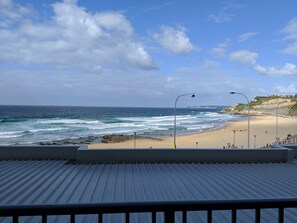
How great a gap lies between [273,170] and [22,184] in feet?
25.2

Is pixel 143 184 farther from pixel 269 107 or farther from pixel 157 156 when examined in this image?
pixel 269 107

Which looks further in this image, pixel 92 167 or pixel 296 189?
pixel 92 167

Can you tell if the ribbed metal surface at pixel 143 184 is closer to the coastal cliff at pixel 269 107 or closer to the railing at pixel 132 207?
the railing at pixel 132 207

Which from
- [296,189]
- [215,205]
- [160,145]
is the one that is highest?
[215,205]

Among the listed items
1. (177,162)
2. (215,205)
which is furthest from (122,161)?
(215,205)

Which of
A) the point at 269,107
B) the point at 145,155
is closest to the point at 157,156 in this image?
the point at 145,155

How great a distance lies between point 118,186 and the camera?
300 inches

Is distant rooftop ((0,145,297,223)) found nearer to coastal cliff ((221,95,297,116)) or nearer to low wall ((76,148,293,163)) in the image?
low wall ((76,148,293,163))

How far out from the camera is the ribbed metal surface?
6.41 metres

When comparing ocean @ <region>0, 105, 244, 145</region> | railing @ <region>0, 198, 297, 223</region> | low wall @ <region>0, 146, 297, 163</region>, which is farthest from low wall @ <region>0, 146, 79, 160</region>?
ocean @ <region>0, 105, 244, 145</region>

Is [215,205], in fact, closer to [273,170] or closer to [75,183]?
[75,183]

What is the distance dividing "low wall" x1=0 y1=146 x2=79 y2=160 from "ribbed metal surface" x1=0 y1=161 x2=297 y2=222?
0.49m

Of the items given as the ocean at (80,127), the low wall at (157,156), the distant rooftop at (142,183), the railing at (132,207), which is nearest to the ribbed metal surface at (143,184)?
the distant rooftop at (142,183)

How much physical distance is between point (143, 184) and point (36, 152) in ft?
17.6
